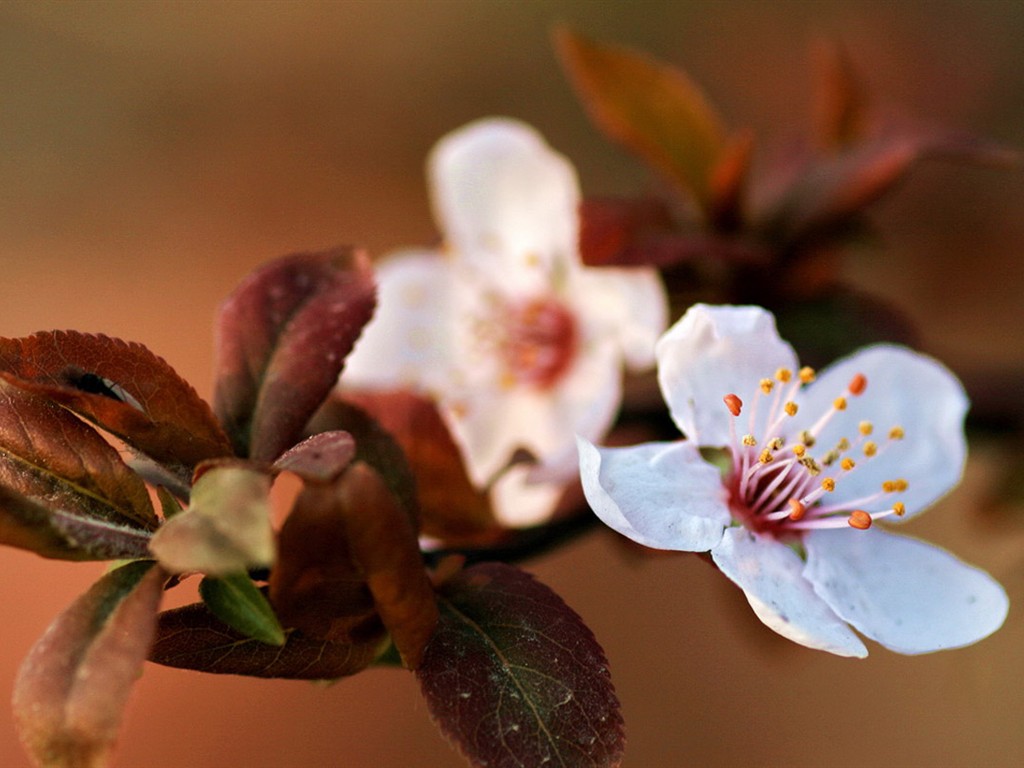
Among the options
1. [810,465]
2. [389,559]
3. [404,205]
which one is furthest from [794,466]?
[404,205]

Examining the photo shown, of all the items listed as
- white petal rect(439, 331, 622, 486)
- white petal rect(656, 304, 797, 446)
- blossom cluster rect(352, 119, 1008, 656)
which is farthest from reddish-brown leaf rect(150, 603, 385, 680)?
white petal rect(439, 331, 622, 486)

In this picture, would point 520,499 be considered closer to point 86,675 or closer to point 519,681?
point 519,681

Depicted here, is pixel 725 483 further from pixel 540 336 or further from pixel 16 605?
pixel 16 605

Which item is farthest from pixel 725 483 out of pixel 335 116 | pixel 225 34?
pixel 225 34

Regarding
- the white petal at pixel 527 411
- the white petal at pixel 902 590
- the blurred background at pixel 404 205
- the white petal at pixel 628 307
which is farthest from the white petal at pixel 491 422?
the blurred background at pixel 404 205

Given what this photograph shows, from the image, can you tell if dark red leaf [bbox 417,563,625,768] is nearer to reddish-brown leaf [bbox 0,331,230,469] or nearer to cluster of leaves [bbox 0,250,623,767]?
cluster of leaves [bbox 0,250,623,767]
